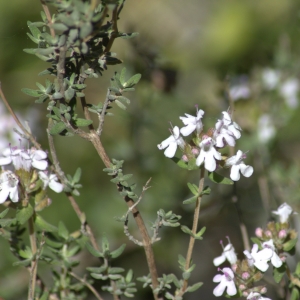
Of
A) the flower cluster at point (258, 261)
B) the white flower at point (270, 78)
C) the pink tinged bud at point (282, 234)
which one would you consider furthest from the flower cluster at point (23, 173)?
the white flower at point (270, 78)

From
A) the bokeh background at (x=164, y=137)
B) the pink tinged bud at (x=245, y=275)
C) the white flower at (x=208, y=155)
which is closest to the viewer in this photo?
the white flower at (x=208, y=155)

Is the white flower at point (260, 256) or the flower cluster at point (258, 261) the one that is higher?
the white flower at point (260, 256)

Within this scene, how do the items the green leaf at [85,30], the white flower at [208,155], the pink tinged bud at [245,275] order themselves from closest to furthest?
the green leaf at [85,30] → the white flower at [208,155] → the pink tinged bud at [245,275]

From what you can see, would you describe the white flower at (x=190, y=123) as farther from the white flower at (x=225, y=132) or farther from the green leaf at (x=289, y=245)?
the green leaf at (x=289, y=245)

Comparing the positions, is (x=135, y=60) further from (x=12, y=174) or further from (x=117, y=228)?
(x=12, y=174)

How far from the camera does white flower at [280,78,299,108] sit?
2383mm

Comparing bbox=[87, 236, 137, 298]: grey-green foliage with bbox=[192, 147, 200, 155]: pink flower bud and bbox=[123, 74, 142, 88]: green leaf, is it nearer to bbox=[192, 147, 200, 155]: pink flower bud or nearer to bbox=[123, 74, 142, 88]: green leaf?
bbox=[192, 147, 200, 155]: pink flower bud

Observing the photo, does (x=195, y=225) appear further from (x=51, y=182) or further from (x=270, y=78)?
(x=270, y=78)

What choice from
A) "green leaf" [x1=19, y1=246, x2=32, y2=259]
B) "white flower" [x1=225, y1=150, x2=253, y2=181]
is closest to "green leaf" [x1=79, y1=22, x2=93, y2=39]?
"white flower" [x1=225, y1=150, x2=253, y2=181]

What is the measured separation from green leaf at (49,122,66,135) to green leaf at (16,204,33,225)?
240 millimetres

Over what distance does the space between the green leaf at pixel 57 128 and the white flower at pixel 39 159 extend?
0.32 feet

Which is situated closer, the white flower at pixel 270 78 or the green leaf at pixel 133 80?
the green leaf at pixel 133 80

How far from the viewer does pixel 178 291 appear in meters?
1.27

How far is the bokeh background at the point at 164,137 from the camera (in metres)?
2.20
